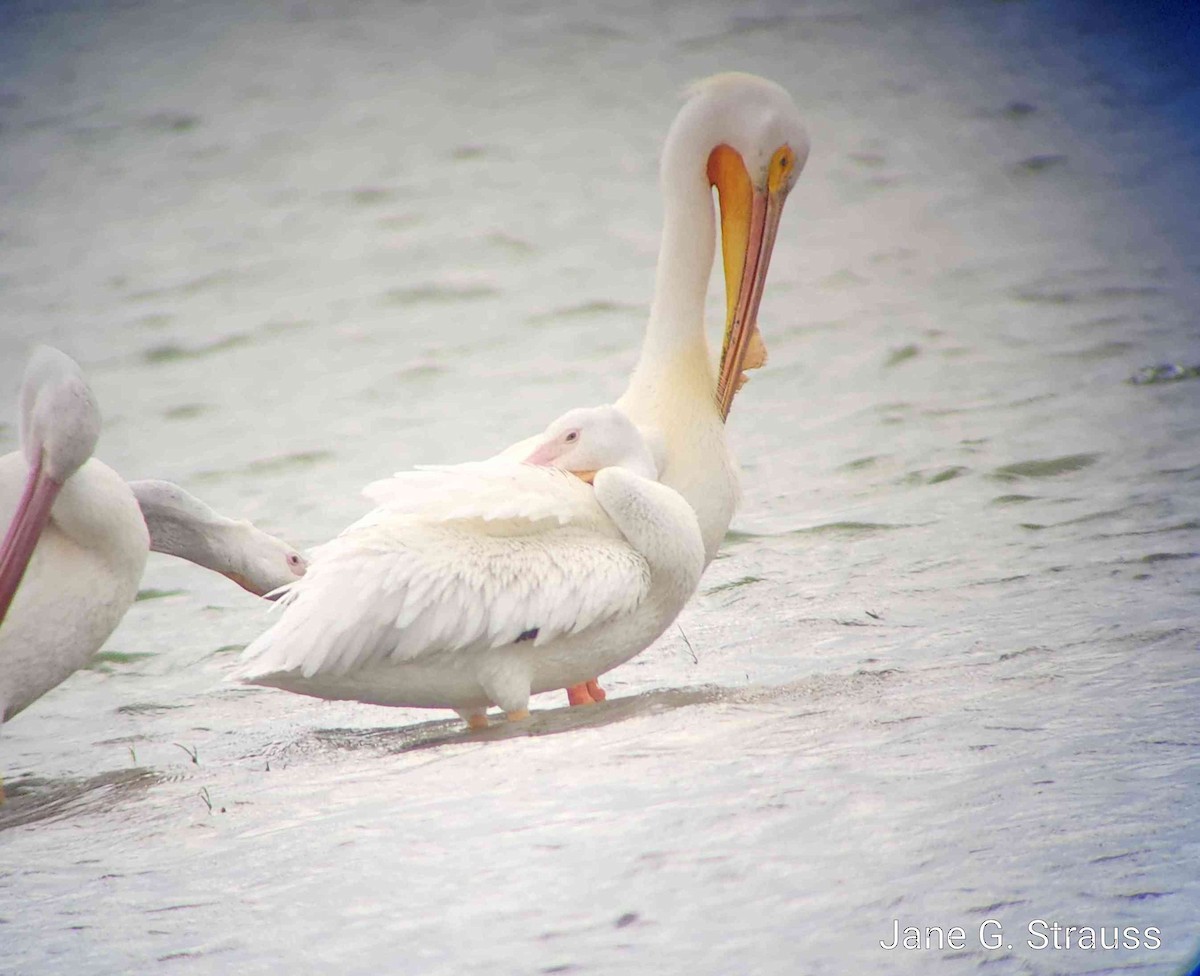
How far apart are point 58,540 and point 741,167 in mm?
2173

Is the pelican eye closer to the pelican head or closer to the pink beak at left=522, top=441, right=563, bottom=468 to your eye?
the pink beak at left=522, top=441, right=563, bottom=468

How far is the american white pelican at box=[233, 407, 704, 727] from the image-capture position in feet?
12.8

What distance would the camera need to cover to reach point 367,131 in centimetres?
1348

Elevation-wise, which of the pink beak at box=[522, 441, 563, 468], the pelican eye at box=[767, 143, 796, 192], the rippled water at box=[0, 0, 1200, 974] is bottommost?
the rippled water at box=[0, 0, 1200, 974]

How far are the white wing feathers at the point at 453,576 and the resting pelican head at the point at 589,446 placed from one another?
22 centimetres

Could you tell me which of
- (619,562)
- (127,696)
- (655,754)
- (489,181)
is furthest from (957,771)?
(489,181)

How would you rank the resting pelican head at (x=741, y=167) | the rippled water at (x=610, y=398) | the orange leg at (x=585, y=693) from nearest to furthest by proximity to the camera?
the rippled water at (x=610, y=398), the orange leg at (x=585, y=693), the resting pelican head at (x=741, y=167)

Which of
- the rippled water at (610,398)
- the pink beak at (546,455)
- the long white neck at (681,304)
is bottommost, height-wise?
the rippled water at (610,398)

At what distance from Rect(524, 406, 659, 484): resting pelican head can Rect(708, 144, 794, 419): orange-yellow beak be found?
0.57m

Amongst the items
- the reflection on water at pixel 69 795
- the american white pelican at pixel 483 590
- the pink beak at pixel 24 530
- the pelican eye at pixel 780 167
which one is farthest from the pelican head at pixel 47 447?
the pelican eye at pixel 780 167

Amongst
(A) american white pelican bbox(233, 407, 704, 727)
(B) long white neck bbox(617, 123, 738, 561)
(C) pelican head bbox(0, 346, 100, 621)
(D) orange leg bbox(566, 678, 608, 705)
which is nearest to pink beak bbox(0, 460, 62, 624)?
(C) pelican head bbox(0, 346, 100, 621)

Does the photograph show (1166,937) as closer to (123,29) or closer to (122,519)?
(122,519)

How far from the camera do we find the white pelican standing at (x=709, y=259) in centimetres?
483

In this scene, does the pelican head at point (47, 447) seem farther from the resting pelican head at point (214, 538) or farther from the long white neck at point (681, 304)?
the long white neck at point (681, 304)
